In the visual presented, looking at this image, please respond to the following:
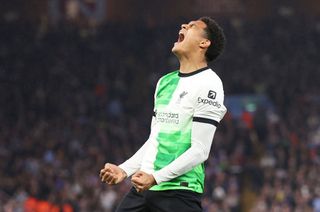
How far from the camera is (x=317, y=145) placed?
1778 centimetres

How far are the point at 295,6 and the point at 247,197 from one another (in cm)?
1088

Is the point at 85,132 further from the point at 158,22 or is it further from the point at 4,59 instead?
the point at 158,22

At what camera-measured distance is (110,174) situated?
4719 millimetres

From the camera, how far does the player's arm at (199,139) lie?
4637 mm

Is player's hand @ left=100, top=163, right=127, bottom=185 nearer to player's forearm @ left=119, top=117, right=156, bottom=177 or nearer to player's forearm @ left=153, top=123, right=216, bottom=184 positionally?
player's forearm @ left=119, top=117, right=156, bottom=177

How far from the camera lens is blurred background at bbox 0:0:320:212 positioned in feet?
54.4

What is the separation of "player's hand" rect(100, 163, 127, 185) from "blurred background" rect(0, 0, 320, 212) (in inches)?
394

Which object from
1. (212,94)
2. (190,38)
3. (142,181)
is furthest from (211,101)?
(142,181)

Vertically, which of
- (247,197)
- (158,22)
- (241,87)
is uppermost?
(158,22)

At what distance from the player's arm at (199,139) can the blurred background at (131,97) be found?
10.1 meters

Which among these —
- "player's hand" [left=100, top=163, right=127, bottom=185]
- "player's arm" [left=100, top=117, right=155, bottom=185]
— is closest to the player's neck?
"player's arm" [left=100, top=117, right=155, bottom=185]

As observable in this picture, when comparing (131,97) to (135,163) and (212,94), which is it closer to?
(135,163)

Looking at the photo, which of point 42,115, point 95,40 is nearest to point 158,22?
point 95,40

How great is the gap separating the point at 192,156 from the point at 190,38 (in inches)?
27.6
